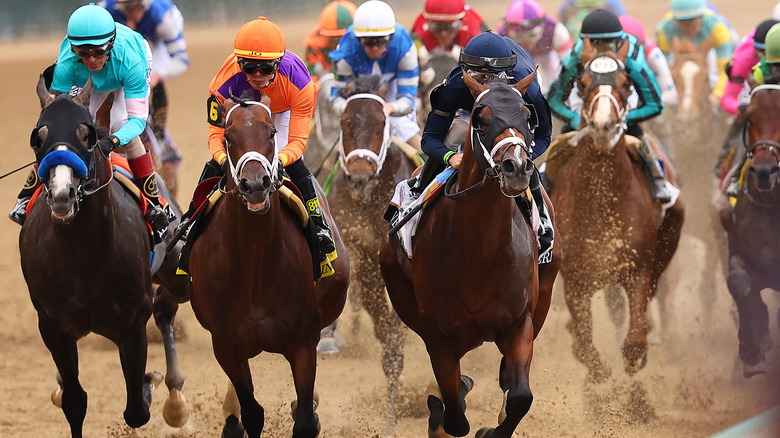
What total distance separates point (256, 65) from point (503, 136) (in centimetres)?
157

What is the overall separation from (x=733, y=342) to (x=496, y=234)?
436 centimetres

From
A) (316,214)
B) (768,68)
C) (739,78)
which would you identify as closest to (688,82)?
(739,78)

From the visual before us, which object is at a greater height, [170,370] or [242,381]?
[242,381]

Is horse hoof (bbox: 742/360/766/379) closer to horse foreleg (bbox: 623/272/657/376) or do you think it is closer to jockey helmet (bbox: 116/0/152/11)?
horse foreleg (bbox: 623/272/657/376)

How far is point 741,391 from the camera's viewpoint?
8.25 meters

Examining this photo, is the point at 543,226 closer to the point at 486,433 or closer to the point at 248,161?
the point at 486,433

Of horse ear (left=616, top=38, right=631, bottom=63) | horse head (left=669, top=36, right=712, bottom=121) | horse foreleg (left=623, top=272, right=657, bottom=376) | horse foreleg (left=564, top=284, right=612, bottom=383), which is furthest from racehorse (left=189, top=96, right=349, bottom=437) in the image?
horse head (left=669, top=36, right=712, bottom=121)

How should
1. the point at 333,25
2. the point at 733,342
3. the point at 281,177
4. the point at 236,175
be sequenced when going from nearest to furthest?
the point at 236,175 < the point at 281,177 < the point at 733,342 < the point at 333,25

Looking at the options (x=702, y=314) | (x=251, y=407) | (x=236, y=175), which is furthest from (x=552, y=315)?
(x=236, y=175)

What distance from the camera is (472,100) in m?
6.41

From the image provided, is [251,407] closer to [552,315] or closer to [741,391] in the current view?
[741,391]

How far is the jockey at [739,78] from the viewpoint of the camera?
9164mm

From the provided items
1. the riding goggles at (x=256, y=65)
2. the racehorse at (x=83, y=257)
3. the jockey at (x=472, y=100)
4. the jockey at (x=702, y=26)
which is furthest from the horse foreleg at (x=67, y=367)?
the jockey at (x=702, y=26)

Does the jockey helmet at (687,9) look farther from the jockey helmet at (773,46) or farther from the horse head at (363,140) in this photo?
the horse head at (363,140)
